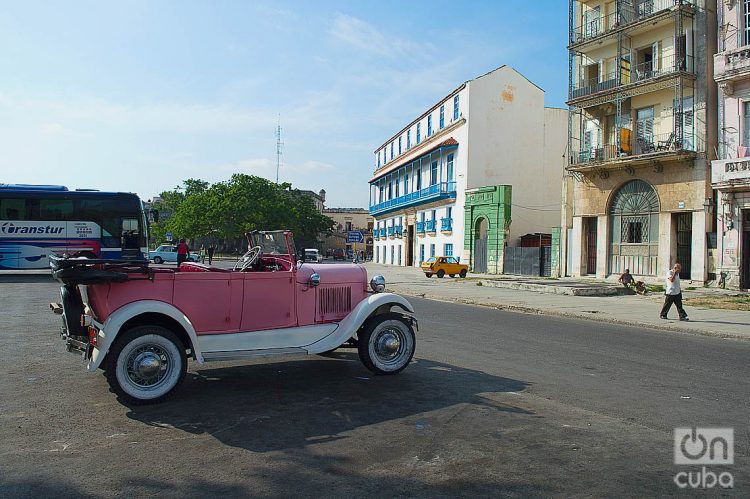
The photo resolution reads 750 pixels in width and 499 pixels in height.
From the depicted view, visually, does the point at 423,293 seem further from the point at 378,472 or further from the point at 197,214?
the point at 197,214

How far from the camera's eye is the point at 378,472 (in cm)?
407

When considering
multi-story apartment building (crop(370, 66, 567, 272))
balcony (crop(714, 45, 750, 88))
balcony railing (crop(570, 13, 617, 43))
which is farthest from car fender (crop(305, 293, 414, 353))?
multi-story apartment building (crop(370, 66, 567, 272))

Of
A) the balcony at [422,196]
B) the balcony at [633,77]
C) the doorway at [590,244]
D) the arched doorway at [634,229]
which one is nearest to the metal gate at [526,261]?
the doorway at [590,244]

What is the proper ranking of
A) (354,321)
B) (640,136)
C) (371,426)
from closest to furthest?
1. (371,426)
2. (354,321)
3. (640,136)

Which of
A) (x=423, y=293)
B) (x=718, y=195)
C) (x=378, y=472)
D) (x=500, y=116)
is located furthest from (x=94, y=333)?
(x=500, y=116)

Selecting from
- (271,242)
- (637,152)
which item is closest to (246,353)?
(271,242)

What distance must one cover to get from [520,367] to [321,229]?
78120mm

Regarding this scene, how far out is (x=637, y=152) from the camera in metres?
27.3

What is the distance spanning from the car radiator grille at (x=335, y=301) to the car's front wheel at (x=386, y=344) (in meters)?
0.36

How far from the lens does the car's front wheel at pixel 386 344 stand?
6.93m

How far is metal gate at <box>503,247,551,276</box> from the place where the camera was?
3412cm

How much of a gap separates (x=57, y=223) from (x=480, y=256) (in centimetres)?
2611

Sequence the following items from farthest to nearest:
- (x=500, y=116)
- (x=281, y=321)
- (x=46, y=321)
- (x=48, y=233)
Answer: (x=500, y=116) → (x=48, y=233) → (x=46, y=321) → (x=281, y=321)

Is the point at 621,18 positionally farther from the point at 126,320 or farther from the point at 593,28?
the point at 126,320
